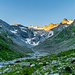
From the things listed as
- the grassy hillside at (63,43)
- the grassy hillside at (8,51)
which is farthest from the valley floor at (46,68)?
the grassy hillside at (63,43)

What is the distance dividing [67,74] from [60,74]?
27.5 inches

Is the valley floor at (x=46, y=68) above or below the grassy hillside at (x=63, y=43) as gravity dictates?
below

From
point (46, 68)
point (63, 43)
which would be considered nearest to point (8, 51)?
point (46, 68)

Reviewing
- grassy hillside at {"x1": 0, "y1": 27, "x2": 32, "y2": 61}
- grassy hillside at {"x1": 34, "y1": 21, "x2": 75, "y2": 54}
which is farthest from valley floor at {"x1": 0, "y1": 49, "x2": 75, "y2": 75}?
grassy hillside at {"x1": 34, "y1": 21, "x2": 75, "y2": 54}

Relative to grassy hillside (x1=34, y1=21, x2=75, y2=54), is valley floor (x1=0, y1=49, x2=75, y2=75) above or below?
below

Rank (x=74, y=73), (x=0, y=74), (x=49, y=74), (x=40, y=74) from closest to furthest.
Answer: (x=74, y=73) → (x=49, y=74) → (x=40, y=74) → (x=0, y=74)

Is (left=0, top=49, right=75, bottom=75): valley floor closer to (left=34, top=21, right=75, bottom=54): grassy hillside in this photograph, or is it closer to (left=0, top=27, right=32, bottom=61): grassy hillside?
(left=0, top=27, right=32, bottom=61): grassy hillside

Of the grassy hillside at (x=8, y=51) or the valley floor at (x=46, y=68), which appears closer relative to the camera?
the valley floor at (x=46, y=68)

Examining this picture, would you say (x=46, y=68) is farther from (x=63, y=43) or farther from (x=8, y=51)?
(x=63, y=43)

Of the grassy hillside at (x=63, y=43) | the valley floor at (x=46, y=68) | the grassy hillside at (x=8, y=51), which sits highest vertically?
the grassy hillside at (x=63, y=43)

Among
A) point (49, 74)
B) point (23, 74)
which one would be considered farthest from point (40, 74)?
point (23, 74)

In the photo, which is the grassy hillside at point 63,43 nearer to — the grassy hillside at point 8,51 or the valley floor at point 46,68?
the grassy hillside at point 8,51

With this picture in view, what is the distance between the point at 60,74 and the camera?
9.87 m

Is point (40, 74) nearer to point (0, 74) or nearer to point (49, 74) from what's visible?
point (49, 74)
